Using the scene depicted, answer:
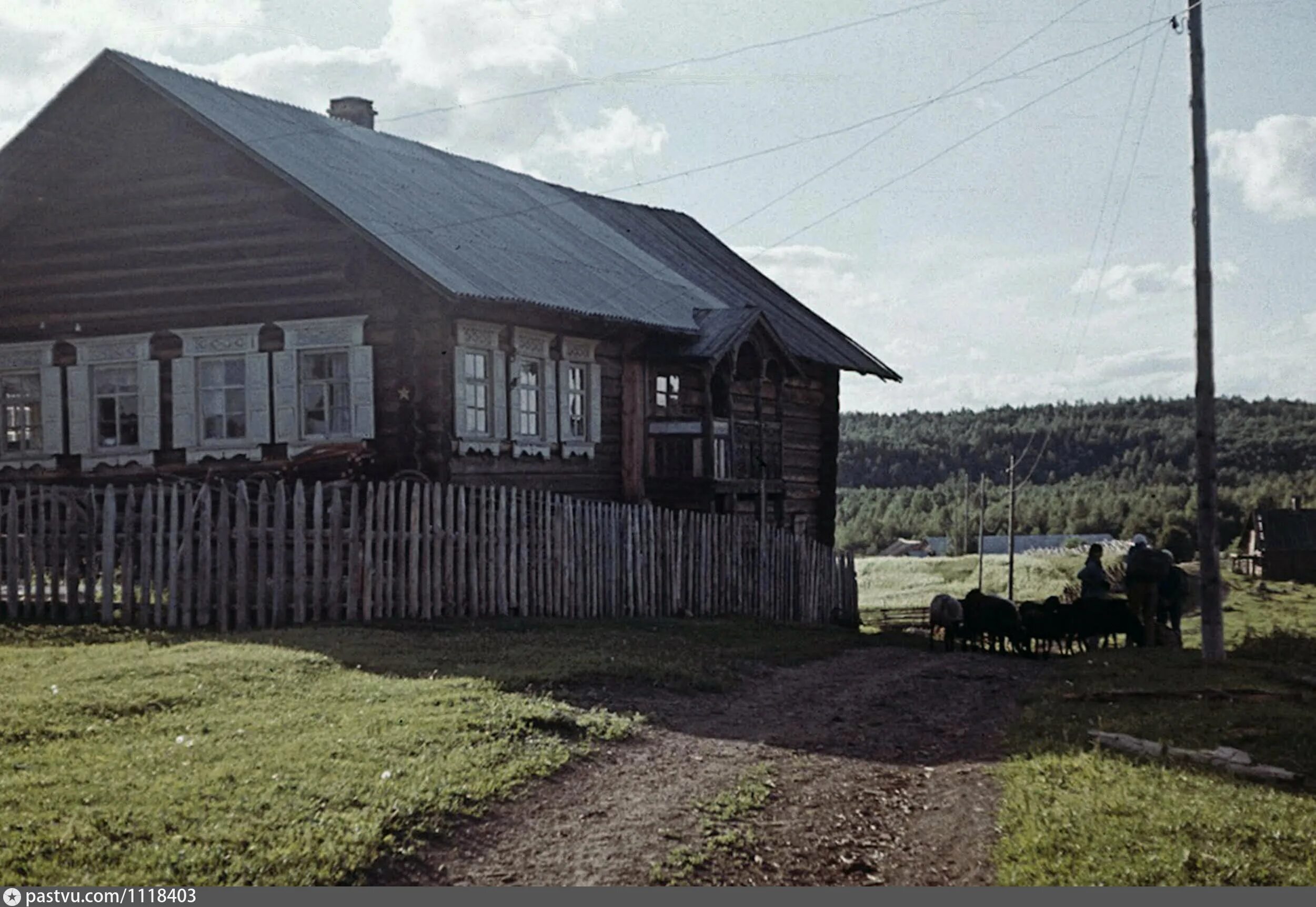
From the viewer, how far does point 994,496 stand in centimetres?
14200

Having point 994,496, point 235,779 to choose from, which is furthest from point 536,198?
point 994,496

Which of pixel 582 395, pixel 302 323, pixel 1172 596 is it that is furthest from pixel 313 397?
pixel 1172 596

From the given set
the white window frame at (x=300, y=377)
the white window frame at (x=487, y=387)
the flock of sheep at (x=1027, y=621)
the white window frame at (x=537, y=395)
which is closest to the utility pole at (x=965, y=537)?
the white window frame at (x=537, y=395)

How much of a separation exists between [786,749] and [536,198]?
21.3 m

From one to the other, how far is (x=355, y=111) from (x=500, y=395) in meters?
10.3

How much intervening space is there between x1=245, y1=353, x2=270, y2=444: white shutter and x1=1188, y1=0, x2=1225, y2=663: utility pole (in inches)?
509

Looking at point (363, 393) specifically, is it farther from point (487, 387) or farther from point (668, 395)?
point (668, 395)

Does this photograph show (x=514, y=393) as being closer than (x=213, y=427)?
No

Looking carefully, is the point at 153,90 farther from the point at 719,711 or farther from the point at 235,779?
the point at 235,779

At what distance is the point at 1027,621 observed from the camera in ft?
70.0

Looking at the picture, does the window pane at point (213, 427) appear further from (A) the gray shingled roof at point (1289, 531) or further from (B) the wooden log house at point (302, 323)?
(A) the gray shingled roof at point (1289, 531)

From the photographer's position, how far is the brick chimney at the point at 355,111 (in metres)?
30.6

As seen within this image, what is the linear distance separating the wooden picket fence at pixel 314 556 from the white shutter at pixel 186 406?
178 cm

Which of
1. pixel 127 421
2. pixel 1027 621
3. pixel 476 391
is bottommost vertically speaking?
pixel 1027 621
